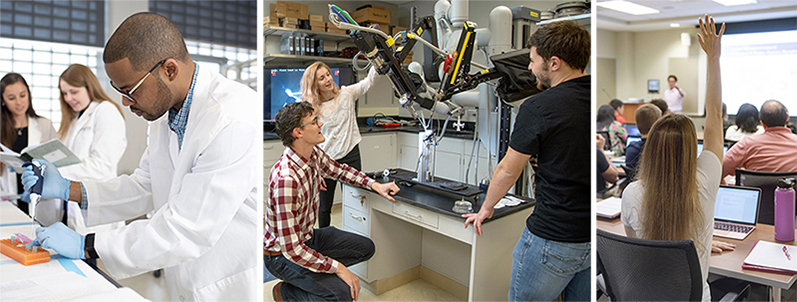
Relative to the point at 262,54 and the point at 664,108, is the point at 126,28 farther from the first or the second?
the point at 664,108

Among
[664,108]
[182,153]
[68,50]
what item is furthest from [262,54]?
[68,50]

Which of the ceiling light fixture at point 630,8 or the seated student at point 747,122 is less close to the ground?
the ceiling light fixture at point 630,8

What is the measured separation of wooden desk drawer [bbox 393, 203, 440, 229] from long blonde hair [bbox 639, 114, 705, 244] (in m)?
0.86

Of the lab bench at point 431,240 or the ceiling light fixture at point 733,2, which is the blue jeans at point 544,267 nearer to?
the lab bench at point 431,240

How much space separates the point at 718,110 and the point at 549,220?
28.7 inches

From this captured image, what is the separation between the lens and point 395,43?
115 cm

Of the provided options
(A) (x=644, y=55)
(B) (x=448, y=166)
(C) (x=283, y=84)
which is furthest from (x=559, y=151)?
(A) (x=644, y=55)

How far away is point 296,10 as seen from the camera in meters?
1.23

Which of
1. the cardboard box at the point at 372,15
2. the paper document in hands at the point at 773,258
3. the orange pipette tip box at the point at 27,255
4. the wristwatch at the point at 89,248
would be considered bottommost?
the paper document in hands at the point at 773,258

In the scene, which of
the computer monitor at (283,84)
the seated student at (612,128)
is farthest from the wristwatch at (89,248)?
the seated student at (612,128)

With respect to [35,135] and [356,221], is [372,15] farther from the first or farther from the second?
[35,135]

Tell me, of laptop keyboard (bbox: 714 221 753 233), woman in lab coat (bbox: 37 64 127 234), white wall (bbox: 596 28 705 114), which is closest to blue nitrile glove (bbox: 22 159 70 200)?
woman in lab coat (bbox: 37 64 127 234)

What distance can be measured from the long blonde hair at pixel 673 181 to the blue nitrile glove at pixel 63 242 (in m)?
1.83

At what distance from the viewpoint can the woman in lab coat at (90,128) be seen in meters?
2.35
